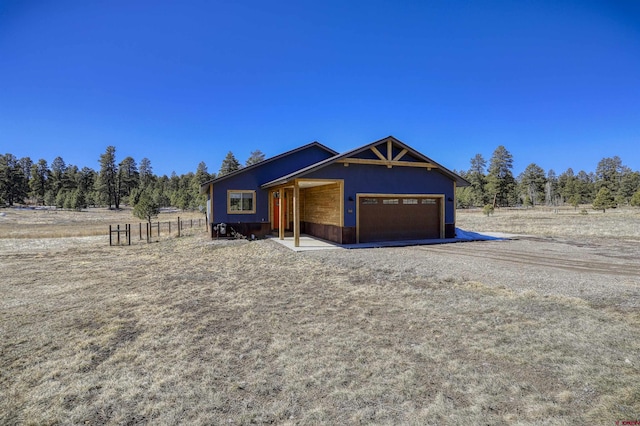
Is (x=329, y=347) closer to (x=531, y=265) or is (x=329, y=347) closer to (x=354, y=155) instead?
(x=531, y=265)

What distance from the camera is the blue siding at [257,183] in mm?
16891

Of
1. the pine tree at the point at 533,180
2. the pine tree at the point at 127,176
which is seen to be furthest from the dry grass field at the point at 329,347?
the pine tree at the point at 533,180

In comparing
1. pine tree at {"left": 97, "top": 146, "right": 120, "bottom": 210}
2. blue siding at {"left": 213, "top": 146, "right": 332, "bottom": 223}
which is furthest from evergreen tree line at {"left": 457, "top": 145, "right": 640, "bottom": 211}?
pine tree at {"left": 97, "top": 146, "right": 120, "bottom": 210}

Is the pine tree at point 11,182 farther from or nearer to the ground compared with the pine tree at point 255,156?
nearer to the ground

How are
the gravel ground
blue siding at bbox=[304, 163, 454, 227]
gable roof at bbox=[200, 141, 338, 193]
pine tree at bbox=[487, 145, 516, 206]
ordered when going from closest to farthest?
the gravel ground, blue siding at bbox=[304, 163, 454, 227], gable roof at bbox=[200, 141, 338, 193], pine tree at bbox=[487, 145, 516, 206]

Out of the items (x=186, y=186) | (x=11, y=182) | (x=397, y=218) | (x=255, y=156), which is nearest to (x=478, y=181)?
(x=255, y=156)

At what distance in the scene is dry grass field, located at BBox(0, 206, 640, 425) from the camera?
117 inches

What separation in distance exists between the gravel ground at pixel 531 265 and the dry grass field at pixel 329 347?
9cm

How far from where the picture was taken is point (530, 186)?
71.2m

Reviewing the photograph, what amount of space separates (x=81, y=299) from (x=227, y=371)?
197 inches

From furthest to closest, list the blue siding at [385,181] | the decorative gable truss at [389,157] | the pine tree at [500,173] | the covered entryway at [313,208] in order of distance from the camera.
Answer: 1. the pine tree at [500,173]
2. the decorative gable truss at [389,157]
3. the blue siding at [385,181]
4. the covered entryway at [313,208]

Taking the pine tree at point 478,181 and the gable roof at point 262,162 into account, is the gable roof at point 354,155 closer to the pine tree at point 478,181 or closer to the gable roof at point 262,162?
the gable roof at point 262,162

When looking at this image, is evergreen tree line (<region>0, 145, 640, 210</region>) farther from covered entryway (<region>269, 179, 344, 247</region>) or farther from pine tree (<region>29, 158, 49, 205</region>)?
covered entryway (<region>269, 179, 344, 247</region>)

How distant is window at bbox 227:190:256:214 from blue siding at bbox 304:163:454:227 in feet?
17.3
